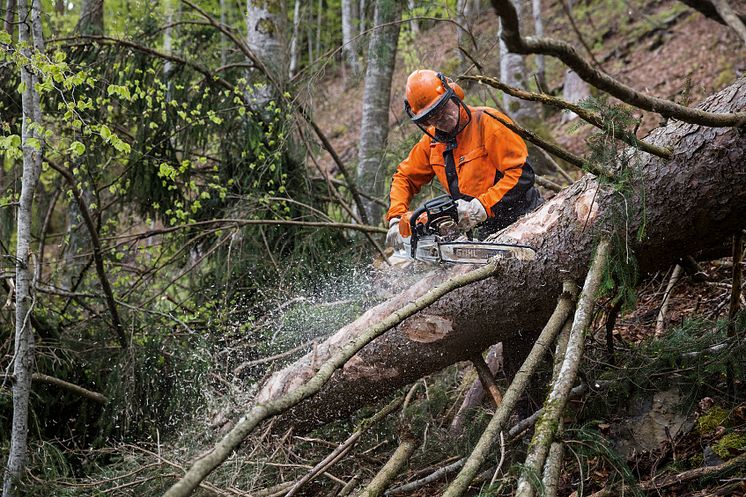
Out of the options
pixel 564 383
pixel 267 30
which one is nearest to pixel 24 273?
pixel 564 383

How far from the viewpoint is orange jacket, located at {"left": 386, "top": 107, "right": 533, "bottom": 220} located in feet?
12.9

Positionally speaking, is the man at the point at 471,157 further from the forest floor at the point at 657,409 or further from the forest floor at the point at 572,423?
the forest floor at the point at 572,423

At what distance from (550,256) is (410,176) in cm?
170

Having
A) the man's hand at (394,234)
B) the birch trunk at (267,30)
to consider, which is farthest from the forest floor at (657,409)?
the man's hand at (394,234)

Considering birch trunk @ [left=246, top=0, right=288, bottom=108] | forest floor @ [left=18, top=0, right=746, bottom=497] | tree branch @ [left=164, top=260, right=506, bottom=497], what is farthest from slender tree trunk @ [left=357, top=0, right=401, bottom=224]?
tree branch @ [left=164, top=260, right=506, bottom=497]

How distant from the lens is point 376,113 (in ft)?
23.7

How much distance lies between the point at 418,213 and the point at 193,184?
8.33ft

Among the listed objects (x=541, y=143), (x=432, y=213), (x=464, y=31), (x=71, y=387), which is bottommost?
(x=71, y=387)

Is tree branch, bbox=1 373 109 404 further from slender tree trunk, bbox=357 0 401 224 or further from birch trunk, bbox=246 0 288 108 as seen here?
birch trunk, bbox=246 0 288 108

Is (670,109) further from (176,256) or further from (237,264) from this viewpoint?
(176,256)

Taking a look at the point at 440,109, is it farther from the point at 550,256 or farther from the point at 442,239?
the point at 550,256

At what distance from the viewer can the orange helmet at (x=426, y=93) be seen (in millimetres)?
3973

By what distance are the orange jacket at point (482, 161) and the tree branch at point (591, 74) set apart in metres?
1.35

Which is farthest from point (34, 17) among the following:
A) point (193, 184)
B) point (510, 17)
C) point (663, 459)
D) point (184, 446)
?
point (663, 459)
